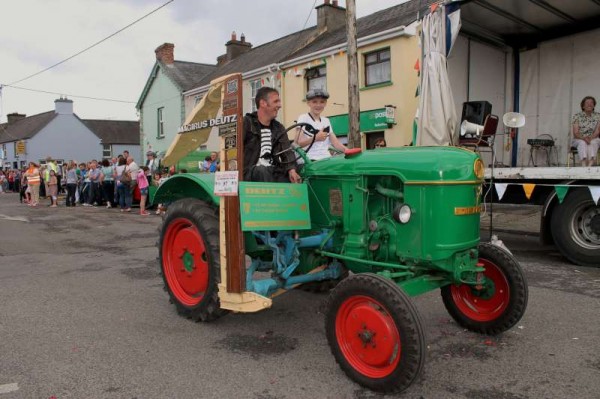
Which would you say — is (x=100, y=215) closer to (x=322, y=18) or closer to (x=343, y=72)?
(x=343, y=72)

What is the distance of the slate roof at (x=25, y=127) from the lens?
4260cm

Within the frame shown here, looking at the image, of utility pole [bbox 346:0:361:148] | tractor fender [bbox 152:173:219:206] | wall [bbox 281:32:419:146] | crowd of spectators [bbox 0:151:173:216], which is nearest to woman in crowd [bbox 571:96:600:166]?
utility pole [bbox 346:0:361:148]

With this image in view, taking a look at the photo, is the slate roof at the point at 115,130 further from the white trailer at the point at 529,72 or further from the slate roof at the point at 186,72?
the white trailer at the point at 529,72

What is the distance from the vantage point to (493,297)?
3582 millimetres

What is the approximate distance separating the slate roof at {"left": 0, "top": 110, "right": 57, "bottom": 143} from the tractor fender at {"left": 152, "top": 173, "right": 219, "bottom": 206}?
43330 millimetres

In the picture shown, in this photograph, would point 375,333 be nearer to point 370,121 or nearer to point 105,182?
point 370,121

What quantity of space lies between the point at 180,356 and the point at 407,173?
190 cm

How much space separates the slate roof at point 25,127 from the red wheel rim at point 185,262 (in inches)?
1717

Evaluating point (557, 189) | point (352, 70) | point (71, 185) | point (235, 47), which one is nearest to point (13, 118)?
point (235, 47)

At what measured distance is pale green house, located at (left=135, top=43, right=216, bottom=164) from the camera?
26.1 m

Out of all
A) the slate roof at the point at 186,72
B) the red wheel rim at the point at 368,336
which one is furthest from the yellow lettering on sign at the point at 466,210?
the slate roof at the point at 186,72

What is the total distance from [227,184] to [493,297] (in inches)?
81.7

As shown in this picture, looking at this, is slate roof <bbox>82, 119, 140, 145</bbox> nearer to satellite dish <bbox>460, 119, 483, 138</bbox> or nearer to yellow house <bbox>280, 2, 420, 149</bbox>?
yellow house <bbox>280, 2, 420, 149</bbox>

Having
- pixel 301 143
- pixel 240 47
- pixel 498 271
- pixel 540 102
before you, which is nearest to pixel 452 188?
pixel 498 271
